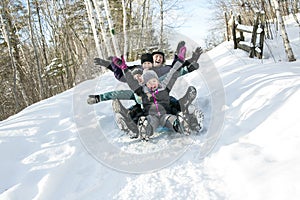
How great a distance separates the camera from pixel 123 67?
2.86 meters

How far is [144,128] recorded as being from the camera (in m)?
2.40

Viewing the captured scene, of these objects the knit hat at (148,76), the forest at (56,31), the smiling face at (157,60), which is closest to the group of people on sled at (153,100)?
the knit hat at (148,76)

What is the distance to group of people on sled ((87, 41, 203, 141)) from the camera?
2.47 metres

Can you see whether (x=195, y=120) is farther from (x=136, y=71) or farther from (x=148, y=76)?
(x=136, y=71)

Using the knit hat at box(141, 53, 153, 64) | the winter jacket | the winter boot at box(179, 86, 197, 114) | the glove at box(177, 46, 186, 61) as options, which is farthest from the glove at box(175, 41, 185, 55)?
the winter boot at box(179, 86, 197, 114)

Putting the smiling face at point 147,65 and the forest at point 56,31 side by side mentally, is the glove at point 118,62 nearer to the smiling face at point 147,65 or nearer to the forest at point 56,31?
the smiling face at point 147,65

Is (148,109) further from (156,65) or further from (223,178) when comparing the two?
(223,178)

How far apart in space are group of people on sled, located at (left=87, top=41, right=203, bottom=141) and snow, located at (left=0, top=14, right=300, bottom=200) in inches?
6.2

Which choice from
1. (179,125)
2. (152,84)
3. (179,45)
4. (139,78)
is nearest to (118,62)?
(139,78)

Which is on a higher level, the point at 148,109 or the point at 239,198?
the point at 148,109

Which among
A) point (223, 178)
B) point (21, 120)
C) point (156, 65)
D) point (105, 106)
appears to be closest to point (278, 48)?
point (156, 65)

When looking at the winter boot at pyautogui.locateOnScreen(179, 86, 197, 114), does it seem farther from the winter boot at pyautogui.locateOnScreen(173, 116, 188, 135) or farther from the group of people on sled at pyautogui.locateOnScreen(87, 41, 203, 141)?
the winter boot at pyautogui.locateOnScreen(173, 116, 188, 135)

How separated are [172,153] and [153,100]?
66 centimetres

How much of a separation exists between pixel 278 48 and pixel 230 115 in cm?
466
